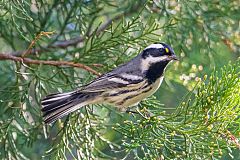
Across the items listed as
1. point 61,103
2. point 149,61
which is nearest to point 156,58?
point 149,61

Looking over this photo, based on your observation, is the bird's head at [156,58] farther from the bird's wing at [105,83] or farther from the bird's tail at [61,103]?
the bird's tail at [61,103]

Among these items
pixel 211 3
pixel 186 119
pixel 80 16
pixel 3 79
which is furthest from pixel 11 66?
pixel 186 119

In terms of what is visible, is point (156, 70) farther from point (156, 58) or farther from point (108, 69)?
point (108, 69)

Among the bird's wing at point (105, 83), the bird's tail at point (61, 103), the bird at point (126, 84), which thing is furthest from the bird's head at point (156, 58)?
the bird's tail at point (61, 103)

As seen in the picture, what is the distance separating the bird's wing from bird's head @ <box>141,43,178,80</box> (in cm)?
16

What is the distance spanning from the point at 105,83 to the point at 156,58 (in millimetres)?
360

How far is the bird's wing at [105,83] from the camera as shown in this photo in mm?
3508

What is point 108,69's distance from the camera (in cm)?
361

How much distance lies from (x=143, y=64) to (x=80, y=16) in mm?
603

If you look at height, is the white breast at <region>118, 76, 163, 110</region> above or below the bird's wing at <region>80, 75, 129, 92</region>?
below

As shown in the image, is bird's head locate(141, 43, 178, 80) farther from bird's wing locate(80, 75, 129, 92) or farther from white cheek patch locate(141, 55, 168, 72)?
bird's wing locate(80, 75, 129, 92)

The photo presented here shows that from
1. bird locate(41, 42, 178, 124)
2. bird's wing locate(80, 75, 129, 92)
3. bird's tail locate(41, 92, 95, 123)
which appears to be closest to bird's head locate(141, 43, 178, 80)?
bird locate(41, 42, 178, 124)

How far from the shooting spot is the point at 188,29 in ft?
13.9

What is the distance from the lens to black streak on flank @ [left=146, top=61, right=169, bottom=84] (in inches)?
144
